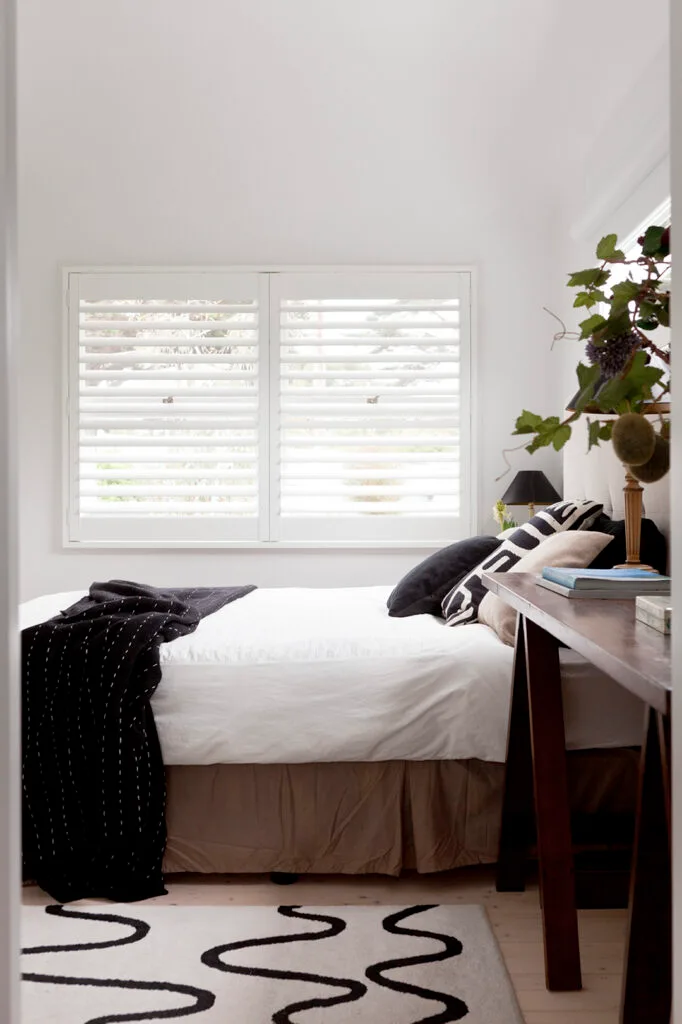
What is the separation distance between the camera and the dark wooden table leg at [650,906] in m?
1.48

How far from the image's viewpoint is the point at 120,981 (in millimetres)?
1977

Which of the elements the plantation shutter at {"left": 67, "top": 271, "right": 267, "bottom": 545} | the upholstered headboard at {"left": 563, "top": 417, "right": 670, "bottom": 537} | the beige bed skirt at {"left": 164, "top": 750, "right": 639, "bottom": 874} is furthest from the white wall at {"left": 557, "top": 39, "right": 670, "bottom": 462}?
the beige bed skirt at {"left": 164, "top": 750, "right": 639, "bottom": 874}

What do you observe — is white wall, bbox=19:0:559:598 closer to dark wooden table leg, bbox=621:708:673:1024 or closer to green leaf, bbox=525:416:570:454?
green leaf, bbox=525:416:570:454

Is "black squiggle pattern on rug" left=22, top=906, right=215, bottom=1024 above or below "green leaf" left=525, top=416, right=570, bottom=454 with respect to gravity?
below

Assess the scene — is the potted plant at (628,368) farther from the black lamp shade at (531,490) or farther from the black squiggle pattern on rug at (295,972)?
the black lamp shade at (531,490)

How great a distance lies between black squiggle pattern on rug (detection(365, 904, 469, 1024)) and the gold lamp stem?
0.95 metres

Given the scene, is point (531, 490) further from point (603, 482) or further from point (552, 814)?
point (552, 814)

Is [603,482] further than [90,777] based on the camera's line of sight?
Yes

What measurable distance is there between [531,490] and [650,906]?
316 centimetres

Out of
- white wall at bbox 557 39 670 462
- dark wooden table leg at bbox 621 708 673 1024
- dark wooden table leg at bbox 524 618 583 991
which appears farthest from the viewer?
white wall at bbox 557 39 670 462

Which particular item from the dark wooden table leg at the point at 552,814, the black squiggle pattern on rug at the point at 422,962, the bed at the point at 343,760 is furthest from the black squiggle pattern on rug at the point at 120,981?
the dark wooden table leg at the point at 552,814

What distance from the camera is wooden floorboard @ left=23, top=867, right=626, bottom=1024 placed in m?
1.90

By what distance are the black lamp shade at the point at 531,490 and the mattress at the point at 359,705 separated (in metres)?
2.10

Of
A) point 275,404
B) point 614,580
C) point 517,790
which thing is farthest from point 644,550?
point 275,404
